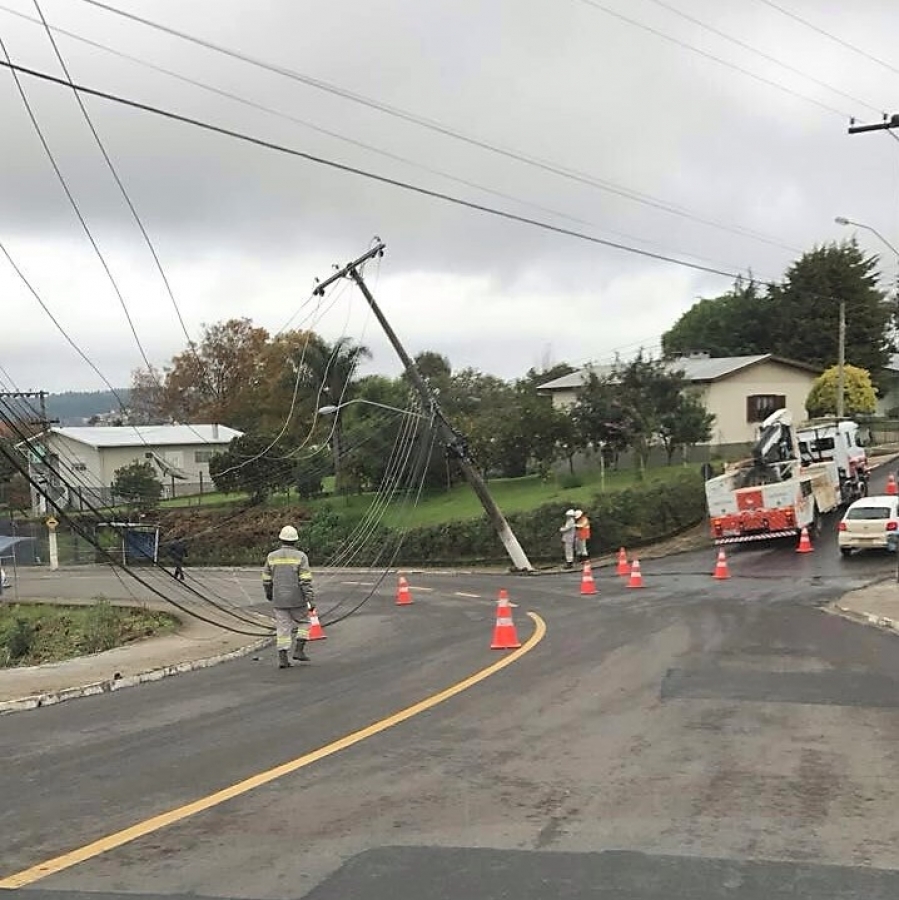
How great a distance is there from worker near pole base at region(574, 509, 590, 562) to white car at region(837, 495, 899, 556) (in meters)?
8.97

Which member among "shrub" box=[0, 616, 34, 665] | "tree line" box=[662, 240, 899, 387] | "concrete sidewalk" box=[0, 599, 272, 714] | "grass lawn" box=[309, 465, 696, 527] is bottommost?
"shrub" box=[0, 616, 34, 665]

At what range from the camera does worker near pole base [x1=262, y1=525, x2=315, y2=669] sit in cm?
1316

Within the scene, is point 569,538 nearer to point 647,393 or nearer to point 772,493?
point 772,493

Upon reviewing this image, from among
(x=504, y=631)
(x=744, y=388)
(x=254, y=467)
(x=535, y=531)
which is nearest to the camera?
(x=504, y=631)

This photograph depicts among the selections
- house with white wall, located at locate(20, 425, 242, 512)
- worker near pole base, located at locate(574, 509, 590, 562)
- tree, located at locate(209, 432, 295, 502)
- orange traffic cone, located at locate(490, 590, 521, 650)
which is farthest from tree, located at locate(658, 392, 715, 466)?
house with white wall, located at locate(20, 425, 242, 512)

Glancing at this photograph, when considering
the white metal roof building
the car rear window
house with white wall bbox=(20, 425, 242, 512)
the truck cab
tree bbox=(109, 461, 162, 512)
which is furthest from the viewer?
the white metal roof building

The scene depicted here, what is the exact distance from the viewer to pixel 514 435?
49438 millimetres

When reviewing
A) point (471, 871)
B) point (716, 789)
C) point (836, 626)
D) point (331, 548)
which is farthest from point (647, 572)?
point (471, 871)

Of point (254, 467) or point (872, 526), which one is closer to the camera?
point (872, 526)

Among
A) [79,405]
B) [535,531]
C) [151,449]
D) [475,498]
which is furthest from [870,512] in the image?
[79,405]

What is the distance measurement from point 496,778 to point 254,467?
4629 centimetres

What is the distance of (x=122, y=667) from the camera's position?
1439 cm

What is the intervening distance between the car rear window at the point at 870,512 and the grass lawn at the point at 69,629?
18.2 m

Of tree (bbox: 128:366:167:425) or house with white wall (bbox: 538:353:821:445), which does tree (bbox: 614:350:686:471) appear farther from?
tree (bbox: 128:366:167:425)
